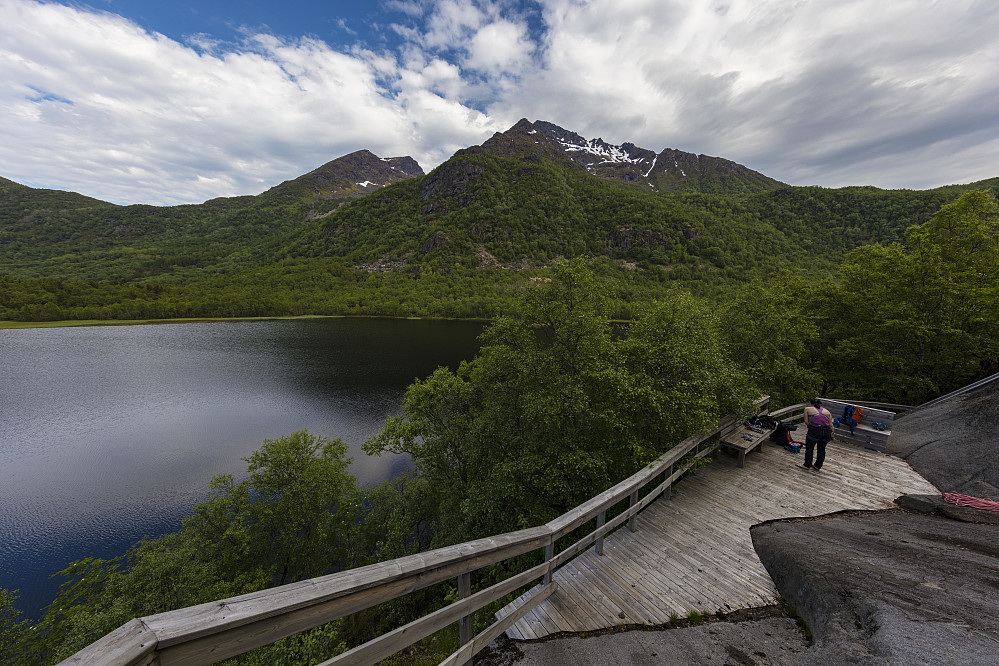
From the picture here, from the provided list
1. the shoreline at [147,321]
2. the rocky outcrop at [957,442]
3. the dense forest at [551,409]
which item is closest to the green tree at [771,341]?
the dense forest at [551,409]

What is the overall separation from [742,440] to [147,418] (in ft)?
149

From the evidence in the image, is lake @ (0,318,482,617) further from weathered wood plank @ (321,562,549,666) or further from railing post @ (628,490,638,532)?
weathered wood plank @ (321,562,549,666)

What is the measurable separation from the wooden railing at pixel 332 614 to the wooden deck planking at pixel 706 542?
588 mm

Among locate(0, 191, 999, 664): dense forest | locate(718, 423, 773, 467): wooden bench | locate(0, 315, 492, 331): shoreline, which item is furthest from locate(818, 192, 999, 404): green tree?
locate(0, 315, 492, 331): shoreline

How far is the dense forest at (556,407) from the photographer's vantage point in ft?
30.6

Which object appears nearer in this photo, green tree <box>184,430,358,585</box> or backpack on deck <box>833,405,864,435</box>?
backpack on deck <box>833,405,864,435</box>

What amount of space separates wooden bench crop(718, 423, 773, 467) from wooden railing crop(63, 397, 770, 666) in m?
5.96

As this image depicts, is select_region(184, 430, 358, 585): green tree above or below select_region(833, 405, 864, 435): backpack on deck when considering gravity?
below

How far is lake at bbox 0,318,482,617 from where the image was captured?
18766 millimetres

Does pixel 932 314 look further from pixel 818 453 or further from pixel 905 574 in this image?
pixel 905 574

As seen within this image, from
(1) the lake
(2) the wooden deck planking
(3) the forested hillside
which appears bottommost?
(1) the lake

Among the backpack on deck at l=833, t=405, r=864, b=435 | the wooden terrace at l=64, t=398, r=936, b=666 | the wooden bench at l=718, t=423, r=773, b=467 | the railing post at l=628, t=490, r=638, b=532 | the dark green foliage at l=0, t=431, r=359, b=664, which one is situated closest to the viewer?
the wooden terrace at l=64, t=398, r=936, b=666

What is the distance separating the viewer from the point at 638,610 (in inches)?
172

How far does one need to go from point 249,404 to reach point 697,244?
552 ft
